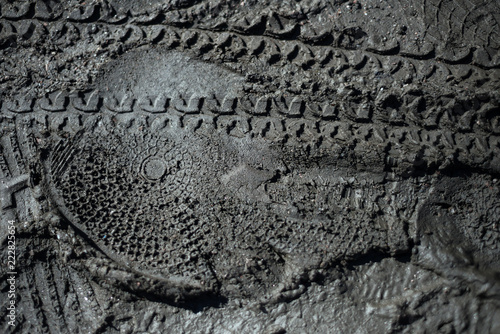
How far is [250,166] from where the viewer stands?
196cm

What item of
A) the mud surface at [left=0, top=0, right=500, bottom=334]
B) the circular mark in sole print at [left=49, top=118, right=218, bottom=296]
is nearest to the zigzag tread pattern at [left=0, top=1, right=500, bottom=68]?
the mud surface at [left=0, top=0, right=500, bottom=334]

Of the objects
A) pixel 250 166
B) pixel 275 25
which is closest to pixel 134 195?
pixel 250 166

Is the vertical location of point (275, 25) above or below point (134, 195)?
above

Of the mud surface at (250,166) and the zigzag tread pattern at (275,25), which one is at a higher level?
the zigzag tread pattern at (275,25)

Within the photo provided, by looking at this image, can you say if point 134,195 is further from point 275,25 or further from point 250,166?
point 275,25


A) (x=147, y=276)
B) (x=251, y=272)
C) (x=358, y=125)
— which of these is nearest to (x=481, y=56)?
(x=358, y=125)

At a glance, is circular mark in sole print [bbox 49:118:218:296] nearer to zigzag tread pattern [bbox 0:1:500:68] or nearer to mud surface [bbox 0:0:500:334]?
mud surface [bbox 0:0:500:334]

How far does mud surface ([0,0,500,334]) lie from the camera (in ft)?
6.08

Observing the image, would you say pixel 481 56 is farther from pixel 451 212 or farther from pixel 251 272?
pixel 251 272

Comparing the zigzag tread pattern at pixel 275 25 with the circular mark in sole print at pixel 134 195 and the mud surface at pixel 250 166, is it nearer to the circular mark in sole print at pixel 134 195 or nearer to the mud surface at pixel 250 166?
the mud surface at pixel 250 166

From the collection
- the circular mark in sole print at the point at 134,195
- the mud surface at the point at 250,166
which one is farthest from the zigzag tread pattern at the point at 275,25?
the circular mark in sole print at the point at 134,195

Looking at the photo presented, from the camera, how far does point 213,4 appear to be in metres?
2.05

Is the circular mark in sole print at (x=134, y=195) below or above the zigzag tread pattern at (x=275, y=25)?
below

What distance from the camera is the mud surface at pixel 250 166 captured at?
1.85 m
